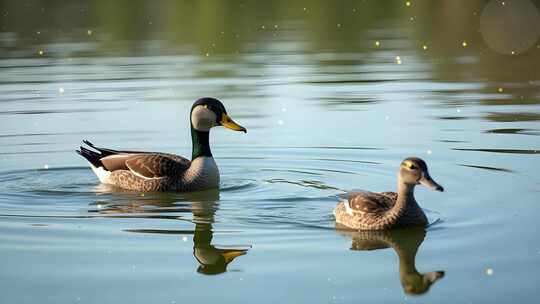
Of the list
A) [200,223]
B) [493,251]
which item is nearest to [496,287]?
[493,251]

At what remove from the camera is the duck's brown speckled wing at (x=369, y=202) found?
12.2 meters

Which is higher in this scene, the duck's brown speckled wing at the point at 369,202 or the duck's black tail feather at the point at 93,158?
the duck's brown speckled wing at the point at 369,202

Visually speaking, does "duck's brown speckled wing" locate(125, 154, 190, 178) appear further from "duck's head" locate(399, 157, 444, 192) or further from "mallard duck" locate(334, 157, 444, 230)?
Answer: "duck's head" locate(399, 157, 444, 192)

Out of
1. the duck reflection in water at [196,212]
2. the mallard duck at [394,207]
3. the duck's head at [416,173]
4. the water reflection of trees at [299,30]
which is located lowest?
the water reflection of trees at [299,30]

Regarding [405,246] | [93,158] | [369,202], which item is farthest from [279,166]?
[405,246]

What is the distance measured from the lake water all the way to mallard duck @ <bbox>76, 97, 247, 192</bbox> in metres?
0.30

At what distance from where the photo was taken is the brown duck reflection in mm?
10066

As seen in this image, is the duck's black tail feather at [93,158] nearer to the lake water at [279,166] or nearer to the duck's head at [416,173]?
the lake water at [279,166]

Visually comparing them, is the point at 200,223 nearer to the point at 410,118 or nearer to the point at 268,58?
the point at 410,118

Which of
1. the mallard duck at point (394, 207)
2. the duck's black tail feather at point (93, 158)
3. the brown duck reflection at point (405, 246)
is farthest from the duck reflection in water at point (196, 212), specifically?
the mallard duck at point (394, 207)

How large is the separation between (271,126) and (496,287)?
34.7 ft

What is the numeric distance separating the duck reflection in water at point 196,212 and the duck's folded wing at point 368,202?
1452mm

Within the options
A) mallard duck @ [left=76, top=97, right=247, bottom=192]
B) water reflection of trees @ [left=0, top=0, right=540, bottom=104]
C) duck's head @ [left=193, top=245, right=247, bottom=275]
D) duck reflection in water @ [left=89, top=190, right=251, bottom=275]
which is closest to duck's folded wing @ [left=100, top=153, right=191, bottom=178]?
mallard duck @ [left=76, top=97, right=247, bottom=192]

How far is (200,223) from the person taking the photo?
13.1 meters
